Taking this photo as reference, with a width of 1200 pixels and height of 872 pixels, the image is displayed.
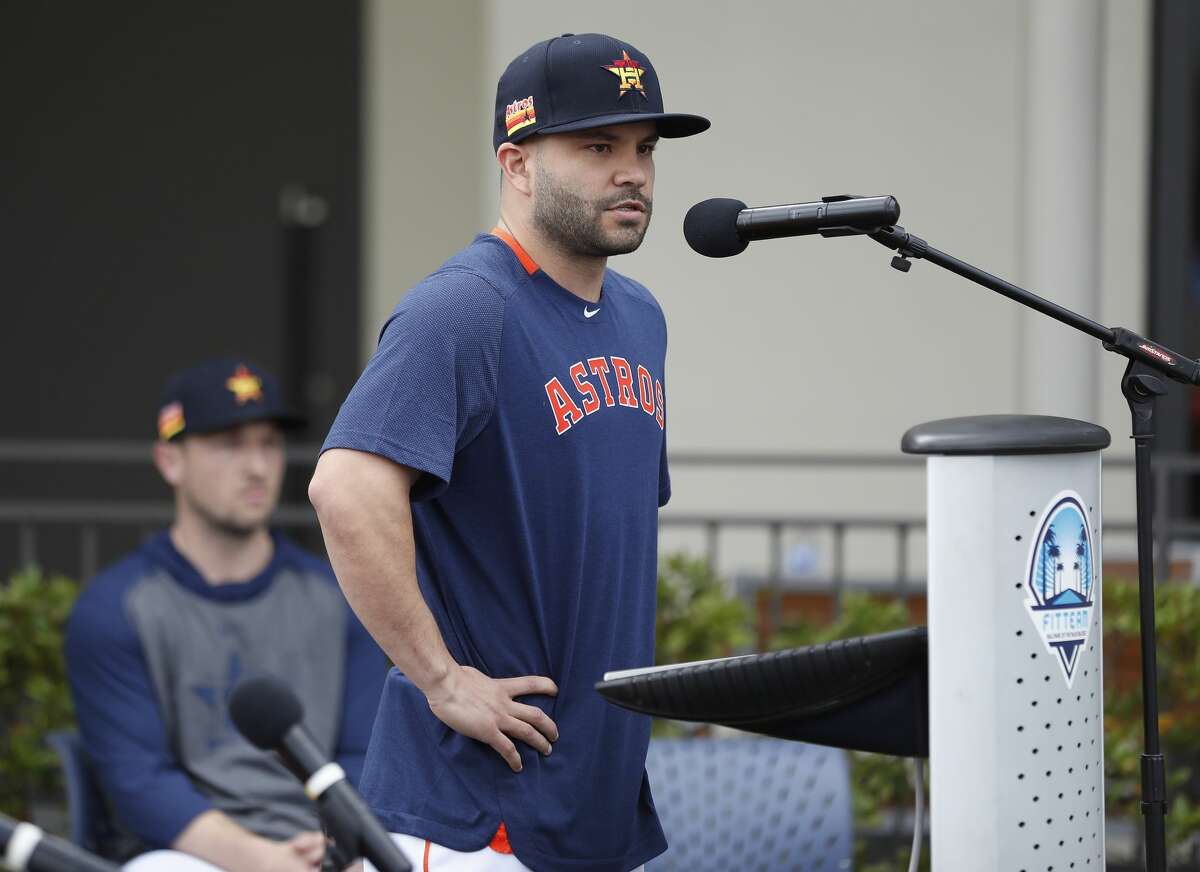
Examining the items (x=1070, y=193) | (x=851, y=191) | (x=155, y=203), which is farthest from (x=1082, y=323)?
(x=155, y=203)

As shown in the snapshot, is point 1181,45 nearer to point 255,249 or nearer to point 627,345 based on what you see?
point 255,249

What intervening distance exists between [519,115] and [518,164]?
0.09 meters

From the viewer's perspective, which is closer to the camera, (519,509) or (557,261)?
(519,509)

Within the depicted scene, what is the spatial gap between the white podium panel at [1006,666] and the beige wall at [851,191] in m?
4.92

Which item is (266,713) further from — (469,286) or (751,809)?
→ (751,809)

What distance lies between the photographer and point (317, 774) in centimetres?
161

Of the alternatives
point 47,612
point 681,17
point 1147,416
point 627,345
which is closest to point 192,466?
point 47,612

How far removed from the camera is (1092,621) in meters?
1.94

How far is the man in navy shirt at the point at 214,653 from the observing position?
3.88 meters

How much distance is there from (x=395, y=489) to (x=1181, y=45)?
567cm

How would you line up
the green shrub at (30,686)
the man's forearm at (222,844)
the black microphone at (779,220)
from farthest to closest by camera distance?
the green shrub at (30,686) < the man's forearm at (222,844) < the black microphone at (779,220)

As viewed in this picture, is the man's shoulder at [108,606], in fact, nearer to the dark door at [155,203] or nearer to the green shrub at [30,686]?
the green shrub at [30,686]

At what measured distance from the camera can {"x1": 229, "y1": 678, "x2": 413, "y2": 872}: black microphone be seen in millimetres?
1594

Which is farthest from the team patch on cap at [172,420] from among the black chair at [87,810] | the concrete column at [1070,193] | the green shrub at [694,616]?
the concrete column at [1070,193]
